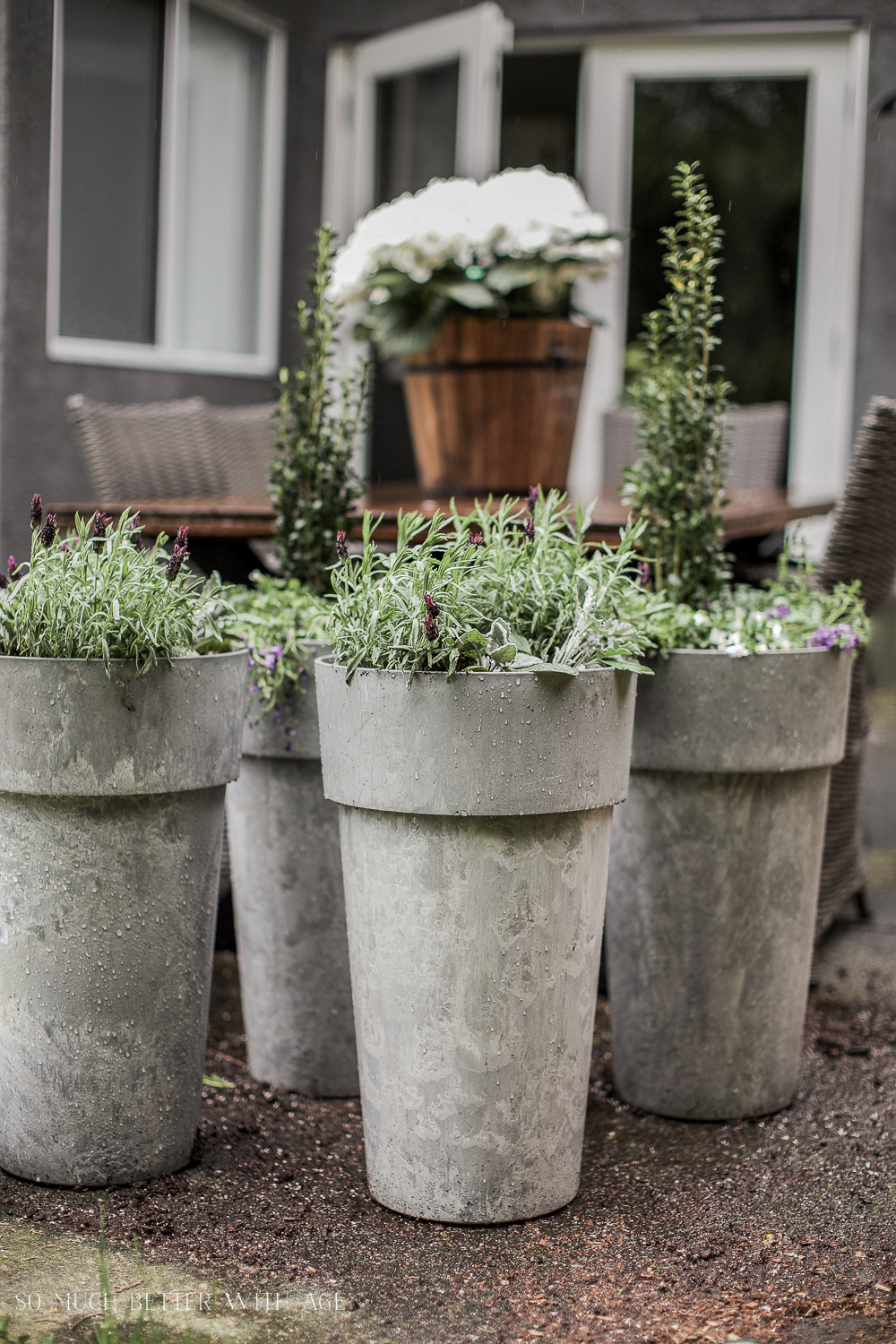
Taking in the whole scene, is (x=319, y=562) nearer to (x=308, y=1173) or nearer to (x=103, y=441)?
(x=308, y=1173)

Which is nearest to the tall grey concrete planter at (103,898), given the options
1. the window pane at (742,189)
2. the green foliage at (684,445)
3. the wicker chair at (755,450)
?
the green foliage at (684,445)

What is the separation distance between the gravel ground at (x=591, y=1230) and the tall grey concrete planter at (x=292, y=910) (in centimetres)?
8

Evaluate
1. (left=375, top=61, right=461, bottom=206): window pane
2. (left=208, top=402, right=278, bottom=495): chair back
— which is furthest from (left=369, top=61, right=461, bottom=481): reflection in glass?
(left=208, top=402, right=278, bottom=495): chair back

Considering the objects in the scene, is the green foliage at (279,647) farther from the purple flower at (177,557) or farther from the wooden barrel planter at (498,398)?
the wooden barrel planter at (498,398)

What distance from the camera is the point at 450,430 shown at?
285 centimetres

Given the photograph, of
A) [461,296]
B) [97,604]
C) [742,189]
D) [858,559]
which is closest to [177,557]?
[97,604]

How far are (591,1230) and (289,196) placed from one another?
216 inches

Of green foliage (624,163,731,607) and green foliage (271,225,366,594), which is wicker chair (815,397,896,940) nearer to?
green foliage (624,163,731,607)

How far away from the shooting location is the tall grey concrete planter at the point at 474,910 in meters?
1.59

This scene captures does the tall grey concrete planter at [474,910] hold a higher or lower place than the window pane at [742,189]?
lower

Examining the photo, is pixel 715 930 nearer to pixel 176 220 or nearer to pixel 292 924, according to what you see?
pixel 292 924

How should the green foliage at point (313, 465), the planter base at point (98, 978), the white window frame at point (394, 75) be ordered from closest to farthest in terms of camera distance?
the planter base at point (98, 978)
the green foliage at point (313, 465)
the white window frame at point (394, 75)

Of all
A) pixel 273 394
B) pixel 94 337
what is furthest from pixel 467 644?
pixel 94 337

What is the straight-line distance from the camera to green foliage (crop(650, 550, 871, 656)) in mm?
2010
